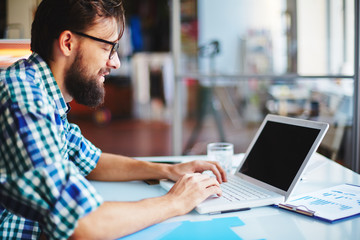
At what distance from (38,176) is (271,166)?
718 millimetres

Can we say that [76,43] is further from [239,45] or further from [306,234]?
[239,45]

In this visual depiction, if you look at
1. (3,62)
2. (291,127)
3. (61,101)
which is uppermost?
(3,62)

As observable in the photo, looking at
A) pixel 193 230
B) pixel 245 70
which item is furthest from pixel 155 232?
pixel 245 70

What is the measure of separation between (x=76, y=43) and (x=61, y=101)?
171 millimetres

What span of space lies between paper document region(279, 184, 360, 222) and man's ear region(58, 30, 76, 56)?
0.73 m

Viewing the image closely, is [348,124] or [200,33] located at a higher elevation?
[200,33]

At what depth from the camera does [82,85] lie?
121 cm

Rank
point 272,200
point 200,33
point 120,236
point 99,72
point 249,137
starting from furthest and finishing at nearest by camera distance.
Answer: point 200,33
point 249,137
point 99,72
point 272,200
point 120,236

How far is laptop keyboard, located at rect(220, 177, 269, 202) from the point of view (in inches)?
45.2

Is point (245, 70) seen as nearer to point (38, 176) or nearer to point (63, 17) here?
point (63, 17)

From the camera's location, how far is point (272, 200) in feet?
3.69

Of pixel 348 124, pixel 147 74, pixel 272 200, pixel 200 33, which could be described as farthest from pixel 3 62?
pixel 147 74

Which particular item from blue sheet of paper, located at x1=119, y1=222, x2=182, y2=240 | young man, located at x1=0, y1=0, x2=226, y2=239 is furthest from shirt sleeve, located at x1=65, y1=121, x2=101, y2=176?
blue sheet of paper, located at x1=119, y1=222, x2=182, y2=240

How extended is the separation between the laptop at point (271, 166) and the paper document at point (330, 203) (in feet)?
0.18
